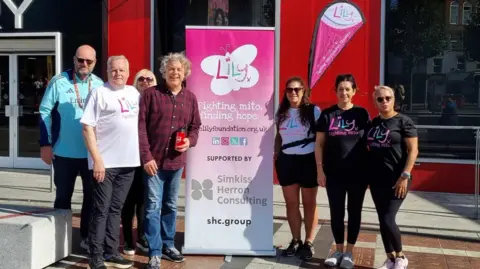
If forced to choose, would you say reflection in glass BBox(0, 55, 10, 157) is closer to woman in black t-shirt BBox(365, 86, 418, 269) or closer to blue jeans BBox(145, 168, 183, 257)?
blue jeans BBox(145, 168, 183, 257)

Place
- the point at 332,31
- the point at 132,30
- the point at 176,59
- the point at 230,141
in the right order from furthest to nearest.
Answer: the point at 132,30
the point at 332,31
the point at 230,141
the point at 176,59

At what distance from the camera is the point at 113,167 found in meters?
5.04

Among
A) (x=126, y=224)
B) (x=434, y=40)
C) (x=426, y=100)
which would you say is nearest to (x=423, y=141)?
(x=426, y=100)

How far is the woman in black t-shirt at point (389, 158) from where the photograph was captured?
16.6ft

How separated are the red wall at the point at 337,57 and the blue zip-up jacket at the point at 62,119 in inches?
197

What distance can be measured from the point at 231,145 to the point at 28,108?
7.29 meters

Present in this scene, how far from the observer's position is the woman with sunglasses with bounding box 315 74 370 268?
5.22 metres

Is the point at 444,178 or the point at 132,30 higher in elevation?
the point at 132,30

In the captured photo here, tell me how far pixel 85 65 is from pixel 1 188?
4967mm

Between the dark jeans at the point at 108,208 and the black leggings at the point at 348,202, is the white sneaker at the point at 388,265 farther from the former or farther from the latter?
the dark jeans at the point at 108,208

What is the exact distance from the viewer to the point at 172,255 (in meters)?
5.55

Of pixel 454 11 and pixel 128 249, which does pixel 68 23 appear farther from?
pixel 454 11

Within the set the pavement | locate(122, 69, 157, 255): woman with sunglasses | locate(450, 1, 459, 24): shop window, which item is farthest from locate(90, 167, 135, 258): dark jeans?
locate(450, 1, 459, 24): shop window

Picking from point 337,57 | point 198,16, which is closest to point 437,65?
point 337,57
